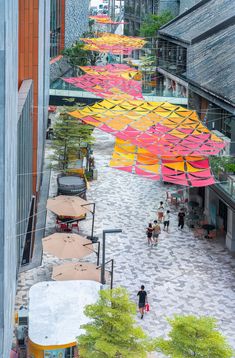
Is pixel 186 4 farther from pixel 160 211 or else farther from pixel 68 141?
pixel 160 211

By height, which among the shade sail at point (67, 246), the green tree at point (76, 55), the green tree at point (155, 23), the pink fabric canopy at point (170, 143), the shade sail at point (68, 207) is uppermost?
the green tree at point (155, 23)

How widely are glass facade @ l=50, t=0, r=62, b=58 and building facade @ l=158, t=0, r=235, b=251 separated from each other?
33.4 feet

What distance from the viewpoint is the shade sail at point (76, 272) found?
88.2ft

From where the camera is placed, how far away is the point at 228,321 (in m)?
25.9

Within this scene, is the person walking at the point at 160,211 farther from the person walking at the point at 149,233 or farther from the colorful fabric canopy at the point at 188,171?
the colorful fabric canopy at the point at 188,171

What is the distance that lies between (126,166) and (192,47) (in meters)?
20.1

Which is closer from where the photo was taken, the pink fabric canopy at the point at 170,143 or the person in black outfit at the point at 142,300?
the person in black outfit at the point at 142,300

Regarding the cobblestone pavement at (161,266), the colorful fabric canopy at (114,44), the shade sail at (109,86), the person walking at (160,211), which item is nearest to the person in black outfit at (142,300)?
the cobblestone pavement at (161,266)

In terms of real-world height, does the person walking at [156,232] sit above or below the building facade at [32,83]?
below

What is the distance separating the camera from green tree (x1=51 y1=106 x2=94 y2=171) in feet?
150

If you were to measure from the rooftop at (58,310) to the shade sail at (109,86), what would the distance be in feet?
86.3

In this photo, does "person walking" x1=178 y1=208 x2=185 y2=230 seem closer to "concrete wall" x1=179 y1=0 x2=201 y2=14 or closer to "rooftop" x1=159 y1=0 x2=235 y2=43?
"rooftop" x1=159 y1=0 x2=235 y2=43

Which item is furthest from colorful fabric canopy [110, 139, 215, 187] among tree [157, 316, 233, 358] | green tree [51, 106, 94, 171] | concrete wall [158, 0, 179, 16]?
concrete wall [158, 0, 179, 16]

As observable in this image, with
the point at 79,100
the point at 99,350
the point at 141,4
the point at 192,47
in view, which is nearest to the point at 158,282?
the point at 99,350
